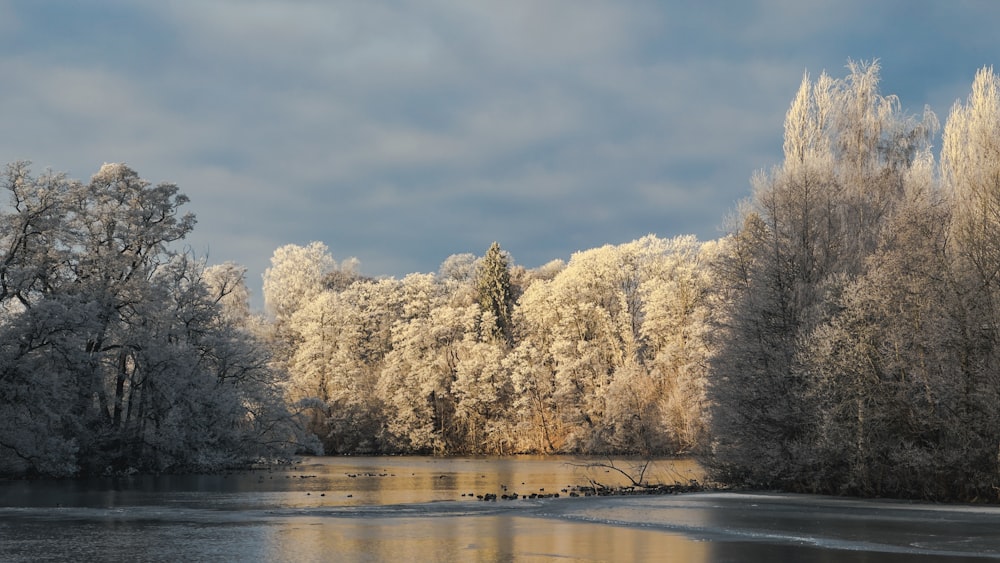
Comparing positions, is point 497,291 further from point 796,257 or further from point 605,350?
point 796,257

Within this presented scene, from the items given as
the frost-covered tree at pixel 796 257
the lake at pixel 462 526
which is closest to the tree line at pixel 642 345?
the frost-covered tree at pixel 796 257

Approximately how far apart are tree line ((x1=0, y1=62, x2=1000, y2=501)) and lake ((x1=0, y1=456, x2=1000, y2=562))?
3.34 metres

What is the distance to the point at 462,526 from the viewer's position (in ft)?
80.5

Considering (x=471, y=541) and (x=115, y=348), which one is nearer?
(x=471, y=541)

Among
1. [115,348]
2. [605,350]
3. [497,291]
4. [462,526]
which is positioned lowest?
[462,526]

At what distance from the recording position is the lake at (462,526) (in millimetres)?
18906

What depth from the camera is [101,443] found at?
50094 mm

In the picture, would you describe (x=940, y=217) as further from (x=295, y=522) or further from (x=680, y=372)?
(x=680, y=372)

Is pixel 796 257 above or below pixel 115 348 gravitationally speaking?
above

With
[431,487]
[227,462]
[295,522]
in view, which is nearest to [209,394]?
[227,462]

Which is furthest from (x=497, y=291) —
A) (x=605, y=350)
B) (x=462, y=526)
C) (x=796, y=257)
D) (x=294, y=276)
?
(x=462, y=526)

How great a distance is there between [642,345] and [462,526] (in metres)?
61.0

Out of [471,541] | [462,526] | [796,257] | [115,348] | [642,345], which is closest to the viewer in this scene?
[471,541]

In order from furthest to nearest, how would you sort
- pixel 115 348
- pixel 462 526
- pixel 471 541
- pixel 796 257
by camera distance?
pixel 115 348
pixel 796 257
pixel 462 526
pixel 471 541
